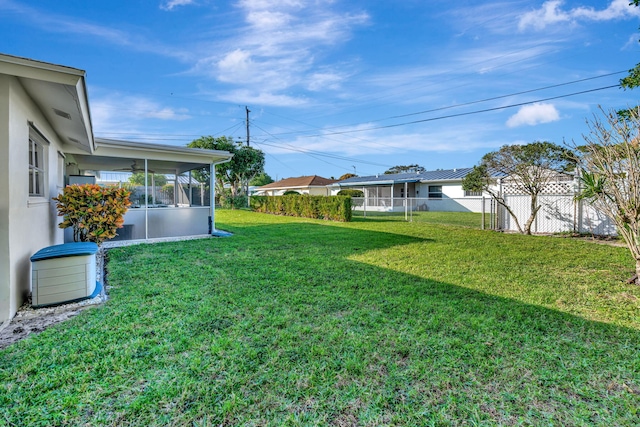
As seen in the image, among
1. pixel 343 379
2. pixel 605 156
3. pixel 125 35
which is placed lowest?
pixel 343 379

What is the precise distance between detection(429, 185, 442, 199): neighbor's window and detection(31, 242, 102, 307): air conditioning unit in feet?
84.5

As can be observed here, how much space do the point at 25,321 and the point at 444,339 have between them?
458 centimetres

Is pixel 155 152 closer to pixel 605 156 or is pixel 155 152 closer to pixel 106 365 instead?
pixel 106 365

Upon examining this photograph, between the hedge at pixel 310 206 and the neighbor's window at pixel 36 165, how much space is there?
1192cm

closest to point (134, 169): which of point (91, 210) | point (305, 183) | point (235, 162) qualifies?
point (91, 210)

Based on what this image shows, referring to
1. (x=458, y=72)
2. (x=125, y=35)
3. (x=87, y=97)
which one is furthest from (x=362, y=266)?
(x=458, y=72)

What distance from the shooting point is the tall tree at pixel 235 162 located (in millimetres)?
26000

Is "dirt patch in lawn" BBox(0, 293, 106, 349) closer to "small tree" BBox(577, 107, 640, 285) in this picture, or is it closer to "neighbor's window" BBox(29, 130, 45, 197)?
"neighbor's window" BBox(29, 130, 45, 197)

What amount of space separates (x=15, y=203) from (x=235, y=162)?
74.7ft

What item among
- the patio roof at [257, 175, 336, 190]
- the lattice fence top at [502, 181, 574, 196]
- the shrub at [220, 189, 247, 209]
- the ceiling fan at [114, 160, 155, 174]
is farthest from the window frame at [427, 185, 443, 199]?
the ceiling fan at [114, 160, 155, 174]

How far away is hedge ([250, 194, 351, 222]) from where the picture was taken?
52.4 ft

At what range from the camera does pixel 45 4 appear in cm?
827

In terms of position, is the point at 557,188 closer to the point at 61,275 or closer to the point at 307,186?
the point at 61,275

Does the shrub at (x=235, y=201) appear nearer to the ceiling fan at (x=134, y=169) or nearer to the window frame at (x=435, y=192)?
the ceiling fan at (x=134, y=169)
